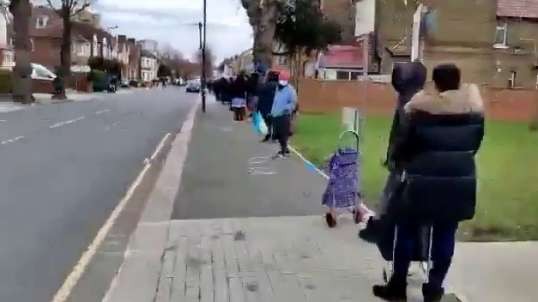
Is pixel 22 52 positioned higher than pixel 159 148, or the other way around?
pixel 22 52

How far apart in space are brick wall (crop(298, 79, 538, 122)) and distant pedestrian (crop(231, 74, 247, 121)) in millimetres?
5186

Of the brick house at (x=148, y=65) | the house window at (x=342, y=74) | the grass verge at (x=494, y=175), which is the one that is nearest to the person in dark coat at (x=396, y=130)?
the grass verge at (x=494, y=175)

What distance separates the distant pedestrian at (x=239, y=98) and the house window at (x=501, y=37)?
19.9 metres

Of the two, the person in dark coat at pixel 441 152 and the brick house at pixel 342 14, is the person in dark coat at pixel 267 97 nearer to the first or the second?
the person in dark coat at pixel 441 152

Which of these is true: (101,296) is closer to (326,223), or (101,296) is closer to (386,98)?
(326,223)

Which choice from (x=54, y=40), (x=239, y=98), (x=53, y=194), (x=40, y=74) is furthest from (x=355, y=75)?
(x=54, y=40)

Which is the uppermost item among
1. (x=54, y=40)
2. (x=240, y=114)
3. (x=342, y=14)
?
(x=342, y=14)

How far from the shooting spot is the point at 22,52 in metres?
45.1

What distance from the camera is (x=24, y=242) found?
311 inches

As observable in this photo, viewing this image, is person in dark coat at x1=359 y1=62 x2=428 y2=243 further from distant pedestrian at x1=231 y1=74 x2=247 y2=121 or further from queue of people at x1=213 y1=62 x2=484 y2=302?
distant pedestrian at x1=231 y1=74 x2=247 y2=121

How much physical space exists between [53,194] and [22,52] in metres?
36.2

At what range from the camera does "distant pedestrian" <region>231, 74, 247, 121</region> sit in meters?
31.1

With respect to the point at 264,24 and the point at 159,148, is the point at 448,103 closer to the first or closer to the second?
the point at 159,148

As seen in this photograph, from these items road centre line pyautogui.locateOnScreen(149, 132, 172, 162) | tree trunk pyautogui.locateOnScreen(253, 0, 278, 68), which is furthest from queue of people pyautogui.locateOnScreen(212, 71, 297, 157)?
road centre line pyautogui.locateOnScreen(149, 132, 172, 162)
